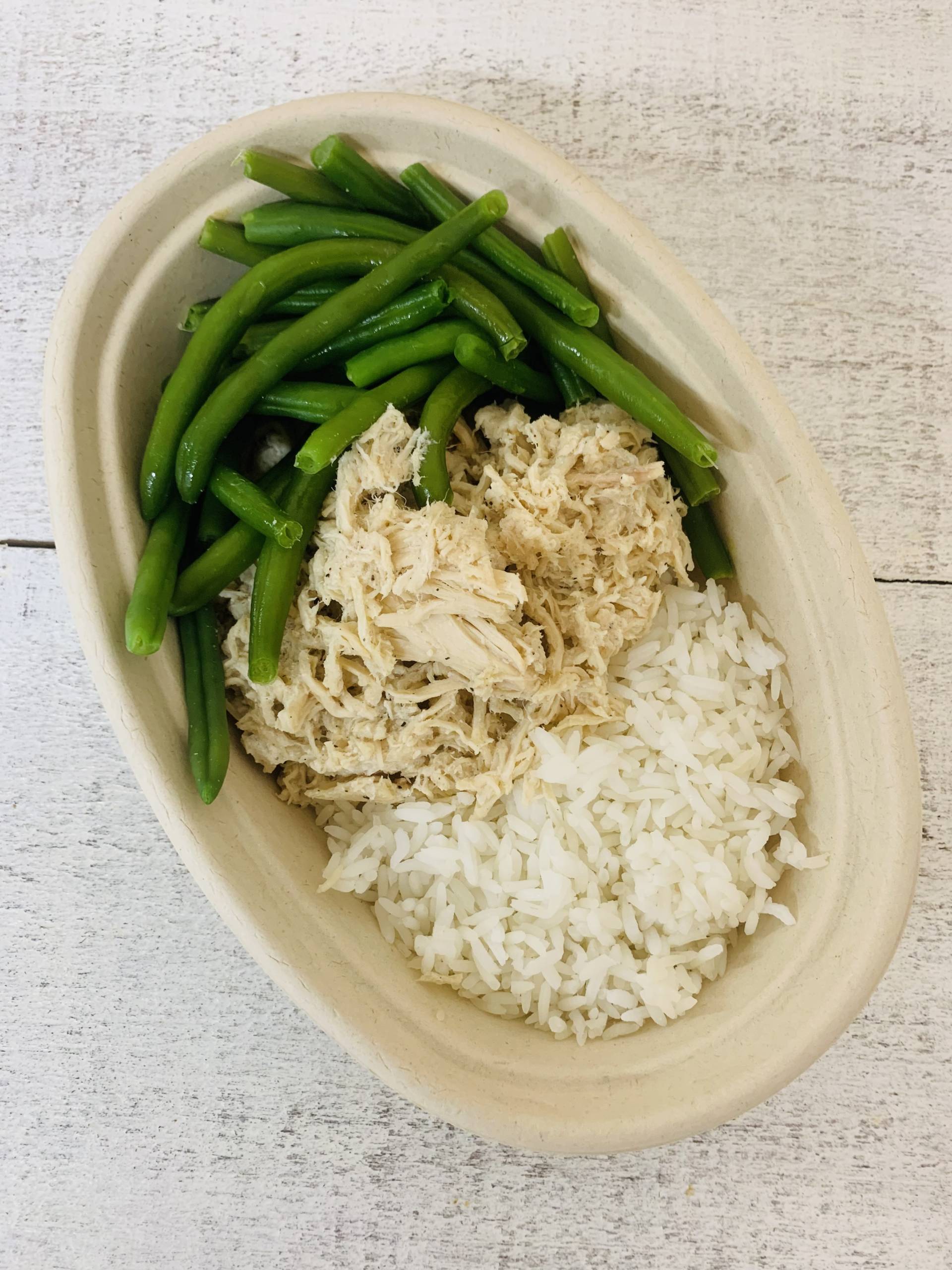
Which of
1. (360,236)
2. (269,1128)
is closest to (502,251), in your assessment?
(360,236)

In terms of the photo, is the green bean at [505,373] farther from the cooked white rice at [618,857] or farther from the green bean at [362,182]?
the cooked white rice at [618,857]

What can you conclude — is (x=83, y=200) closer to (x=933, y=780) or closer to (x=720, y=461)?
(x=720, y=461)

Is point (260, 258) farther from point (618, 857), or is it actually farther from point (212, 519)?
point (618, 857)

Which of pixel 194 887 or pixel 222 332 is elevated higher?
pixel 222 332

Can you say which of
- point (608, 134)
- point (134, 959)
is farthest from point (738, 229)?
point (134, 959)

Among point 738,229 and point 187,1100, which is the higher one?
point 738,229

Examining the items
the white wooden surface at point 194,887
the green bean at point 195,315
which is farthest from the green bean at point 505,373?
the white wooden surface at point 194,887
